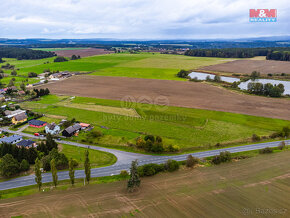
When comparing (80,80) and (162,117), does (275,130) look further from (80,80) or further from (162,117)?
(80,80)

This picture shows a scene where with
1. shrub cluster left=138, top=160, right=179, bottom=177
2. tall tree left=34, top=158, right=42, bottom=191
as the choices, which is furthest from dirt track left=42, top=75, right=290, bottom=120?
tall tree left=34, top=158, right=42, bottom=191

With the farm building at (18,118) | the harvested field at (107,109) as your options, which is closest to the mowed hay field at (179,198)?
the harvested field at (107,109)

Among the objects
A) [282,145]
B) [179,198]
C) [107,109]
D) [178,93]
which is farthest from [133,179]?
[178,93]

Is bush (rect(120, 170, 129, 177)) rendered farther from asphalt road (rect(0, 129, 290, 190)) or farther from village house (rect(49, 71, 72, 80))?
village house (rect(49, 71, 72, 80))

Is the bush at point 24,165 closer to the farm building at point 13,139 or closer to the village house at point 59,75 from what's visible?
the farm building at point 13,139

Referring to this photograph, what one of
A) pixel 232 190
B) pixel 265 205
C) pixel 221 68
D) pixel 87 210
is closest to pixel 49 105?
pixel 87 210

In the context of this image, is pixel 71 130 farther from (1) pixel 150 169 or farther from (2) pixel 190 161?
(2) pixel 190 161

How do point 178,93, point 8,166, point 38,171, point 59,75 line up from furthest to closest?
1. point 59,75
2. point 178,93
3. point 8,166
4. point 38,171
